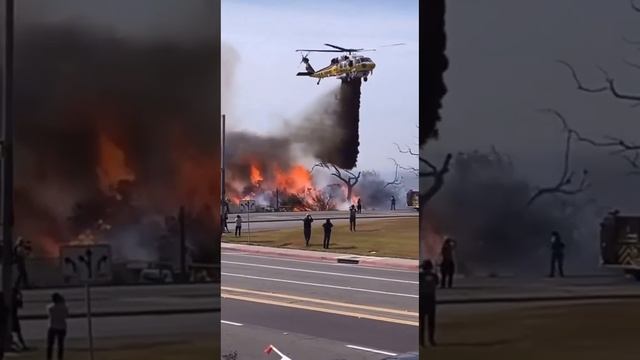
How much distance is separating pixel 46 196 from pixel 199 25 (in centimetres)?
153

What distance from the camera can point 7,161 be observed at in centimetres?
482

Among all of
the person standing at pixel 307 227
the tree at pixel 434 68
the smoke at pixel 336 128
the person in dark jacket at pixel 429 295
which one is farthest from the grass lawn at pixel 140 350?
the person standing at pixel 307 227

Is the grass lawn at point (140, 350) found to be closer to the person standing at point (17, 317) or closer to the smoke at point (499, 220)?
the person standing at point (17, 317)

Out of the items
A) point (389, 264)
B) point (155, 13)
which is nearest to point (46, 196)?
point (155, 13)

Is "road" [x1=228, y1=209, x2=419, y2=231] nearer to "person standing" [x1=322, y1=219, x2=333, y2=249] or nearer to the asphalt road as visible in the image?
"person standing" [x1=322, y1=219, x2=333, y2=249]

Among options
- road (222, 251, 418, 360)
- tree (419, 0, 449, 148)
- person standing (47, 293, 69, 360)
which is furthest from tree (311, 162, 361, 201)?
person standing (47, 293, 69, 360)

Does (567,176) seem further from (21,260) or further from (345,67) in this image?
(345,67)

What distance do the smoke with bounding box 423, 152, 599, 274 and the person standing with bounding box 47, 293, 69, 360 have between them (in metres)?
2.48

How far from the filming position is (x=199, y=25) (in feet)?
17.1

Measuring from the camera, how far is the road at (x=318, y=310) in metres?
9.03

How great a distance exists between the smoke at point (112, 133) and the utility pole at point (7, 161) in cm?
5

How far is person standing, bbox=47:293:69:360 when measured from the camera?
4914 millimetres

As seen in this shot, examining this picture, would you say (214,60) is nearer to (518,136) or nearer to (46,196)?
(46,196)

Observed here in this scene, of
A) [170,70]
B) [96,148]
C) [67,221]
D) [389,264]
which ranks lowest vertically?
Answer: [389,264]
